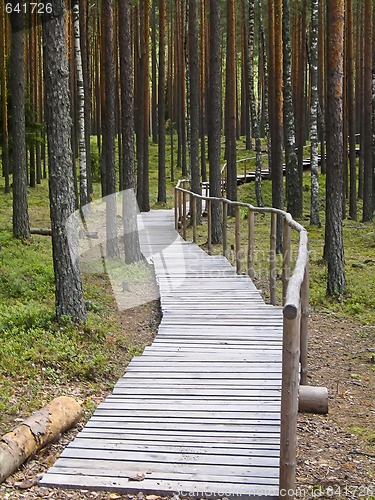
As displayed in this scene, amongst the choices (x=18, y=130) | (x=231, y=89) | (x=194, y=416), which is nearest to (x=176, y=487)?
(x=194, y=416)

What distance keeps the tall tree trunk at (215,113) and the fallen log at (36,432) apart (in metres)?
9.99

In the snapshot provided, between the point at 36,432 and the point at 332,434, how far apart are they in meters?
2.54

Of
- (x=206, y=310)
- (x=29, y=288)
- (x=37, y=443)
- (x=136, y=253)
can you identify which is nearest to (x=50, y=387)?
(x=37, y=443)

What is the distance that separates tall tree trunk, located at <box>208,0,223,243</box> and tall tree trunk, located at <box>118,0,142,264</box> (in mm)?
2828

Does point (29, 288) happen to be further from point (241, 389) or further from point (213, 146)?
point (213, 146)

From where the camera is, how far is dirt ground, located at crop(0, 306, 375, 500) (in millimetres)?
4164

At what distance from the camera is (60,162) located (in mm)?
7574

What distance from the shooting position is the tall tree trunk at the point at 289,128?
16406 mm

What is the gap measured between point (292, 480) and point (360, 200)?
2584 cm

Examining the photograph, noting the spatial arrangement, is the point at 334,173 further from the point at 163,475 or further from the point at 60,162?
the point at 163,475

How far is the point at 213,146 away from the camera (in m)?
15.5

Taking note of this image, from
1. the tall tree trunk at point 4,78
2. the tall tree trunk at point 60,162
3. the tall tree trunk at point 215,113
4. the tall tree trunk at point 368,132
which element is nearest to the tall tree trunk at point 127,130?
the tall tree trunk at point 215,113

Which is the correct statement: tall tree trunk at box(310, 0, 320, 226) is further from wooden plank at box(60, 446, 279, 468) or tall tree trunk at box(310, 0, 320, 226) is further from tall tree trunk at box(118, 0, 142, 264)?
wooden plank at box(60, 446, 279, 468)

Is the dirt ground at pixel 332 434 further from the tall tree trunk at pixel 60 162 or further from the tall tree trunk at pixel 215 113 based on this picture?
the tall tree trunk at pixel 215 113
